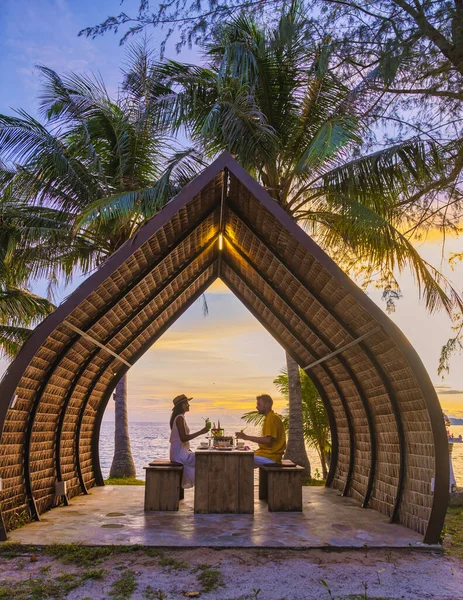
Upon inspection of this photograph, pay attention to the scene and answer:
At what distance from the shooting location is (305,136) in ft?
41.5

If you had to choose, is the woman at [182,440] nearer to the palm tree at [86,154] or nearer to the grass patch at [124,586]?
the grass patch at [124,586]

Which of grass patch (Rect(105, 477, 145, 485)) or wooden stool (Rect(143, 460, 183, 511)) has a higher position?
wooden stool (Rect(143, 460, 183, 511))

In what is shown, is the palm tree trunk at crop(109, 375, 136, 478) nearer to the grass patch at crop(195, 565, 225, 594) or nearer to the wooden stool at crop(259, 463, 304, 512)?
the wooden stool at crop(259, 463, 304, 512)

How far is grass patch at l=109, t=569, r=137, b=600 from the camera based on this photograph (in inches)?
187

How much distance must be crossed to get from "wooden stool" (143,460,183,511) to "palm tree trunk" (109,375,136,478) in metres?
6.77

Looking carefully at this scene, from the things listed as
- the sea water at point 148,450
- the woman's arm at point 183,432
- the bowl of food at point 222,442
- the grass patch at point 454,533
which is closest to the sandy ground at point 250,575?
the grass patch at point 454,533

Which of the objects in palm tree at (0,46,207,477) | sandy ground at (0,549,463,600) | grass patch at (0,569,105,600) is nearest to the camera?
grass patch at (0,569,105,600)

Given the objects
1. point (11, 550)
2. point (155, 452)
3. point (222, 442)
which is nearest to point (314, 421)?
point (222, 442)

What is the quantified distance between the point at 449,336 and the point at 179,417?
5.49 metres

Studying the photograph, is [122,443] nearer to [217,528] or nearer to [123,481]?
[123,481]

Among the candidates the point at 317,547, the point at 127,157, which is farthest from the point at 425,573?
the point at 127,157

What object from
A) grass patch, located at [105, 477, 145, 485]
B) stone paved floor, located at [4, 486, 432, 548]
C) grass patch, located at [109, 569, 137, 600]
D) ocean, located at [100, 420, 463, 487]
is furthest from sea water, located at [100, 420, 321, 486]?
grass patch, located at [109, 569, 137, 600]

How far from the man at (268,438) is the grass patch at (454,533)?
2461 mm

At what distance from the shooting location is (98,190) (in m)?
12.9
